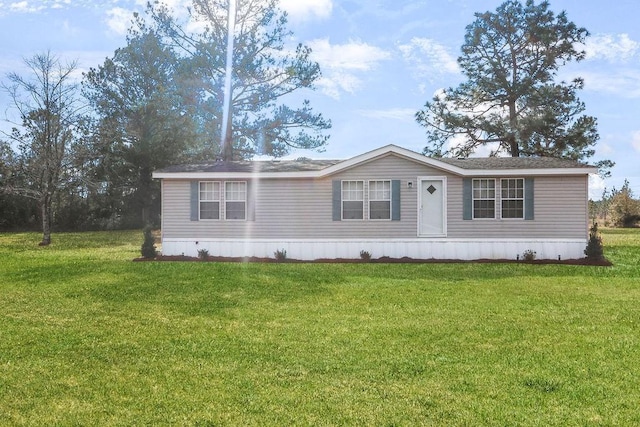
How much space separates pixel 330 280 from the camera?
480 inches

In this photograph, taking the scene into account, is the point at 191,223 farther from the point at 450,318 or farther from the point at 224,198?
the point at 450,318

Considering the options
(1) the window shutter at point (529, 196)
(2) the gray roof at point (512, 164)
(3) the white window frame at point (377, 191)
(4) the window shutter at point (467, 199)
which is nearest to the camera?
(2) the gray roof at point (512, 164)

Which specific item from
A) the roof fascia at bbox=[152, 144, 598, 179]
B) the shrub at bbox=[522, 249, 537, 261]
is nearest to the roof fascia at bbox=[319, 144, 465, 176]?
the roof fascia at bbox=[152, 144, 598, 179]

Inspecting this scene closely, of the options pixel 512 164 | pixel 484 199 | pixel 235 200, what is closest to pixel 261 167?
pixel 235 200

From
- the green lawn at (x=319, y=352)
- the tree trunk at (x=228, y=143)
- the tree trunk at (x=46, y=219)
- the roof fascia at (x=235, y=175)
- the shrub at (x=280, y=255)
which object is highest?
the tree trunk at (x=228, y=143)

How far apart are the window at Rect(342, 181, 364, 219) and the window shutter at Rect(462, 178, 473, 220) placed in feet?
11.1

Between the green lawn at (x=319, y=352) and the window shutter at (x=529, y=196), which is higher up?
the window shutter at (x=529, y=196)

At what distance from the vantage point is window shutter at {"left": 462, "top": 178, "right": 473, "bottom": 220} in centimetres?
1703

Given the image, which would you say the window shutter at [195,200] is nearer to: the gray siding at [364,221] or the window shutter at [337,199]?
the gray siding at [364,221]

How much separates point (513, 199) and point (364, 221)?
5027 millimetres

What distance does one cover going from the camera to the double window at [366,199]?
17.3 m

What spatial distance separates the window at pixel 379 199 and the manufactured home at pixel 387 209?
1.3 inches

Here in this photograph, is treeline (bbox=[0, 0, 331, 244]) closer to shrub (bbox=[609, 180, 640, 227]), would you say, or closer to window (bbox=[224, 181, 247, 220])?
window (bbox=[224, 181, 247, 220])

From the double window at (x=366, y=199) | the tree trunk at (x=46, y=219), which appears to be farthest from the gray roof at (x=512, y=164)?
the tree trunk at (x=46, y=219)
